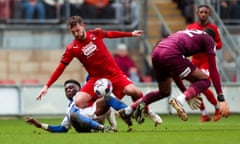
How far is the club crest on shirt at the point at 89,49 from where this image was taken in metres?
17.9

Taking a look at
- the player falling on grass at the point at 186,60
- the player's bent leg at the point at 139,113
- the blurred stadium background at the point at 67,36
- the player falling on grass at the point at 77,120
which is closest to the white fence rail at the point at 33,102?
the blurred stadium background at the point at 67,36

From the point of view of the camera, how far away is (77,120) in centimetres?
1628

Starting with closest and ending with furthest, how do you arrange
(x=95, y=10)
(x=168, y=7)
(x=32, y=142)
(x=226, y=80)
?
(x=32, y=142)
(x=226, y=80)
(x=95, y=10)
(x=168, y=7)

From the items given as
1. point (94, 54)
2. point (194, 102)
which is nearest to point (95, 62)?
point (94, 54)

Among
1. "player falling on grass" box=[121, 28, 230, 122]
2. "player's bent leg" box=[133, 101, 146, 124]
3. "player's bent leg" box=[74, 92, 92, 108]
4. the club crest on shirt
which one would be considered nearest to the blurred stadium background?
the club crest on shirt

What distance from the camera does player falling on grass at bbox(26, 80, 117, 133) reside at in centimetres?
1627

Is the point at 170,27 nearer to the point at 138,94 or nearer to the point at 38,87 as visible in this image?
the point at 38,87

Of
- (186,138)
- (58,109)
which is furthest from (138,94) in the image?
(58,109)

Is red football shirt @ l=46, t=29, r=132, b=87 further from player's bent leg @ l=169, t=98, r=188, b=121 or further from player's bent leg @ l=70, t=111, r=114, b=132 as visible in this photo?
player's bent leg @ l=169, t=98, r=188, b=121

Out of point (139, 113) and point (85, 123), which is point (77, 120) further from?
point (139, 113)

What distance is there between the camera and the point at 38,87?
85.2ft

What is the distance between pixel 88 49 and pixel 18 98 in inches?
323

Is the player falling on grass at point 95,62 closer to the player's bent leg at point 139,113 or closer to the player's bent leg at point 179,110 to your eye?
the player's bent leg at point 139,113

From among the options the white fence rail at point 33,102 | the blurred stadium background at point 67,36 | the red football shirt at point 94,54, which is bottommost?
the white fence rail at point 33,102
